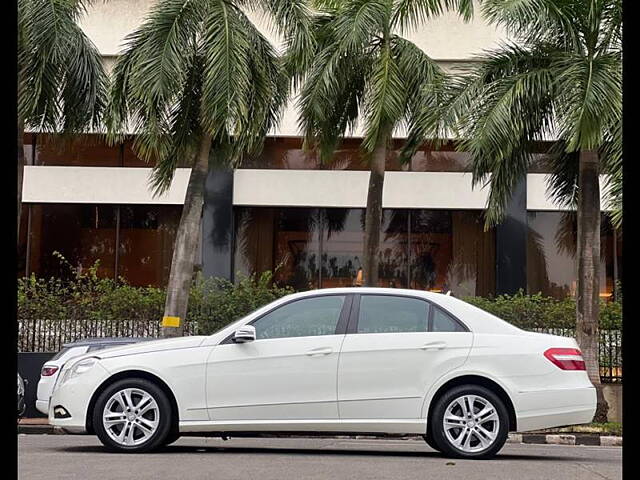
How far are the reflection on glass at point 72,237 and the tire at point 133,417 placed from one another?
17727 millimetres

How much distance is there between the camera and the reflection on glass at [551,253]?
25.6 meters

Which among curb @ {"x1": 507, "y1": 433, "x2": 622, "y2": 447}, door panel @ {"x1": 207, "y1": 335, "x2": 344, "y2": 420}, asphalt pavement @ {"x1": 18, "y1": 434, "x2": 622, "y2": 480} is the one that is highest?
door panel @ {"x1": 207, "y1": 335, "x2": 344, "y2": 420}

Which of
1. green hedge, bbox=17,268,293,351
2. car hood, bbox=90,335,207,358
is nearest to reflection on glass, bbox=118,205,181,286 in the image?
green hedge, bbox=17,268,293,351

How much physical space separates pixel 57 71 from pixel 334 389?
10176 millimetres

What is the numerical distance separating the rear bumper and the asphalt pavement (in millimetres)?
383

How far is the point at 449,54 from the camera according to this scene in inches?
1000

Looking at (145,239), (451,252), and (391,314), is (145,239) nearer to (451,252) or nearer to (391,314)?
(451,252)

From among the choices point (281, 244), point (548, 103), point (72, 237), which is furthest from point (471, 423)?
point (72, 237)

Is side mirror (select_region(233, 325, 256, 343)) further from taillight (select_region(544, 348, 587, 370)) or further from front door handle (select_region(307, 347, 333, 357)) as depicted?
taillight (select_region(544, 348, 587, 370))

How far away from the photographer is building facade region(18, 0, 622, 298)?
25.5 m

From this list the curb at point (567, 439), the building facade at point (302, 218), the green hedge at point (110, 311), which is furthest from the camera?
the building facade at point (302, 218)

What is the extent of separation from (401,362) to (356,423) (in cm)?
71

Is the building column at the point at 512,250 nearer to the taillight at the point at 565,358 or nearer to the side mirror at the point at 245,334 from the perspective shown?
the taillight at the point at 565,358

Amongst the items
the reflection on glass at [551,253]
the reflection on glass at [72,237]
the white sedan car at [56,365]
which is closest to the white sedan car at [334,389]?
the white sedan car at [56,365]
